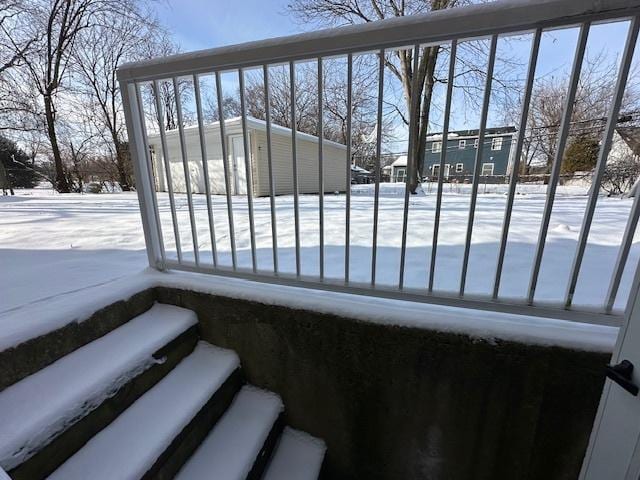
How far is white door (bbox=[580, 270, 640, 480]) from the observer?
757 millimetres

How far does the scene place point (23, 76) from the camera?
9.94 metres

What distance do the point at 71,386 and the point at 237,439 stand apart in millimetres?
743

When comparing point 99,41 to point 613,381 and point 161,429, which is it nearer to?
point 161,429

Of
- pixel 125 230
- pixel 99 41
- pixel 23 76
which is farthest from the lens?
pixel 99 41

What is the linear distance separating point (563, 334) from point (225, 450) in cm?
153

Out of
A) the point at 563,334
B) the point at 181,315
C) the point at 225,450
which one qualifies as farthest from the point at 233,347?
the point at 563,334

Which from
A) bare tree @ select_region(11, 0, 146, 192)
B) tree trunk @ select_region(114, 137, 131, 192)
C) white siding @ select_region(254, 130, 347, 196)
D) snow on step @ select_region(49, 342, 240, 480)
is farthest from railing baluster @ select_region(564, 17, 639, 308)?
tree trunk @ select_region(114, 137, 131, 192)

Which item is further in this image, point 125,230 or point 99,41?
point 99,41

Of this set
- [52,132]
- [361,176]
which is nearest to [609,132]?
[52,132]

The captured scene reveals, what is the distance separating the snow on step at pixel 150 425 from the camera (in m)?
0.98

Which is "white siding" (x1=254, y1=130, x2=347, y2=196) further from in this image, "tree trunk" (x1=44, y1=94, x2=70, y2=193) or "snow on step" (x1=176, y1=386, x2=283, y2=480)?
"tree trunk" (x1=44, y1=94, x2=70, y2=193)

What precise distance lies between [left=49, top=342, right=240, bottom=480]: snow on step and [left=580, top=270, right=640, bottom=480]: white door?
58.3 inches

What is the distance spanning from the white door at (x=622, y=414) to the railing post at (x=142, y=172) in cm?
211

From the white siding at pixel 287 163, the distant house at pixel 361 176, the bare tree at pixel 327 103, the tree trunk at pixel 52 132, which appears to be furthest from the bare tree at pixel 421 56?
the distant house at pixel 361 176
